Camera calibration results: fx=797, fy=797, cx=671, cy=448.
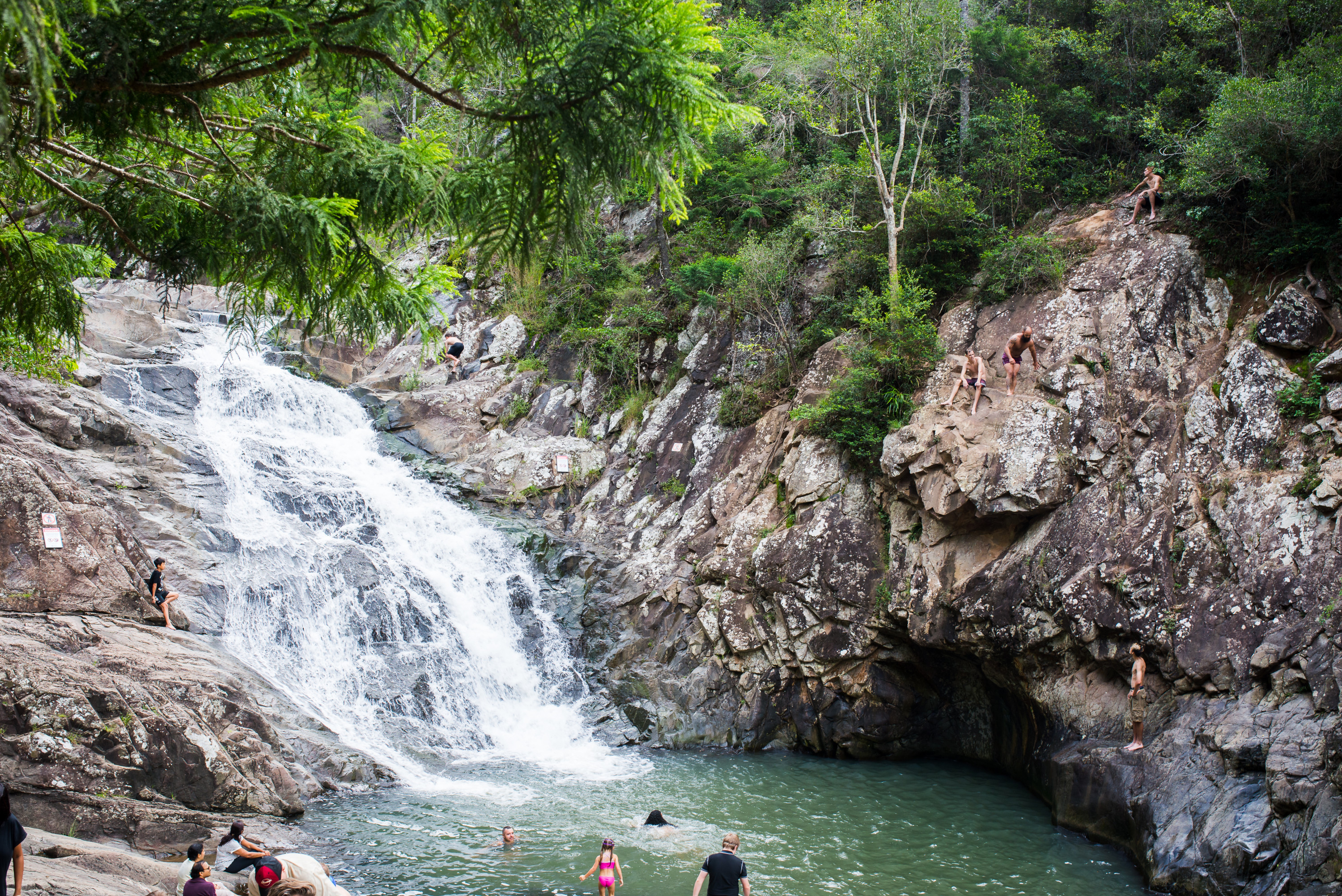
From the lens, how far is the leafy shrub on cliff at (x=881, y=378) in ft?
50.2

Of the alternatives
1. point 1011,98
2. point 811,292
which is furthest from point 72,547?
point 1011,98

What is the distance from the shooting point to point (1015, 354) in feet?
46.8

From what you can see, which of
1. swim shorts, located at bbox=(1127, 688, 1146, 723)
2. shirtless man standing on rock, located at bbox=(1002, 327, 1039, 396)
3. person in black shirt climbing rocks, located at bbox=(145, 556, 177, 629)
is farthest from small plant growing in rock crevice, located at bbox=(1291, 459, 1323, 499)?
person in black shirt climbing rocks, located at bbox=(145, 556, 177, 629)

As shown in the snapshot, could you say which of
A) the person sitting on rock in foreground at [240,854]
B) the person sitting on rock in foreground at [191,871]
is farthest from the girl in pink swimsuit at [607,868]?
the person sitting on rock in foreground at [191,871]

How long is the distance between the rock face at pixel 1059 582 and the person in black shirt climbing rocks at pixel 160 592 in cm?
764

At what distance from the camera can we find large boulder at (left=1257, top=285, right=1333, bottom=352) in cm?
1226

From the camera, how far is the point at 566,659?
54.0 feet

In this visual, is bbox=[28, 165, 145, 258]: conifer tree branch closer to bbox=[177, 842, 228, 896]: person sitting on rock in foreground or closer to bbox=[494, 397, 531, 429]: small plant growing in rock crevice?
bbox=[177, 842, 228, 896]: person sitting on rock in foreground

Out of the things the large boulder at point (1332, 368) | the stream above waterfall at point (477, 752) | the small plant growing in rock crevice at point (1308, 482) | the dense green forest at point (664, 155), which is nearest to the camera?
the dense green forest at point (664, 155)

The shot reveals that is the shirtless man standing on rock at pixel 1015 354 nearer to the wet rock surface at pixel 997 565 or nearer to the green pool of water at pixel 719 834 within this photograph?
the wet rock surface at pixel 997 565

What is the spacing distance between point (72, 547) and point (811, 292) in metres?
15.7

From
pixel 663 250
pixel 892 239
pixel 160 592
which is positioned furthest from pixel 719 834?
pixel 663 250

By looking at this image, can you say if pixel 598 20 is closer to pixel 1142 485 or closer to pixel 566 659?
pixel 1142 485

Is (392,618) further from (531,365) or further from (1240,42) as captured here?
(1240,42)
